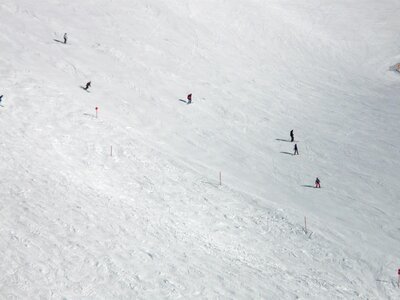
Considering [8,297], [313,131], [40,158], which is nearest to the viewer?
[8,297]

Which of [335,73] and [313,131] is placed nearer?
[313,131]

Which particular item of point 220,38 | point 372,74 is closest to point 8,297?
point 220,38

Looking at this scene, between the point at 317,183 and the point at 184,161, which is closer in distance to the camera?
the point at 317,183

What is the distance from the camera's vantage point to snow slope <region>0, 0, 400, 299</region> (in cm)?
1780

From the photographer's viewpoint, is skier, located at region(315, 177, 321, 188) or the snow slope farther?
skier, located at region(315, 177, 321, 188)

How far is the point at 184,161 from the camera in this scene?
28922 mm

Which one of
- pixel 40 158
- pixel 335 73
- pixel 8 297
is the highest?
pixel 335 73

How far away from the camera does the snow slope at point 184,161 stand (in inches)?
701

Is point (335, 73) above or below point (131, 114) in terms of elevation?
above

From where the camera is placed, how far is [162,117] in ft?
116

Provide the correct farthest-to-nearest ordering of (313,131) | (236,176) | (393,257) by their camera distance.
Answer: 1. (313,131)
2. (236,176)
3. (393,257)

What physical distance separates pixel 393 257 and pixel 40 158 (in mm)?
18994

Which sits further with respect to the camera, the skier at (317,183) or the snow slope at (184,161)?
the skier at (317,183)

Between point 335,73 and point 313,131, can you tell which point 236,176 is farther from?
point 335,73
